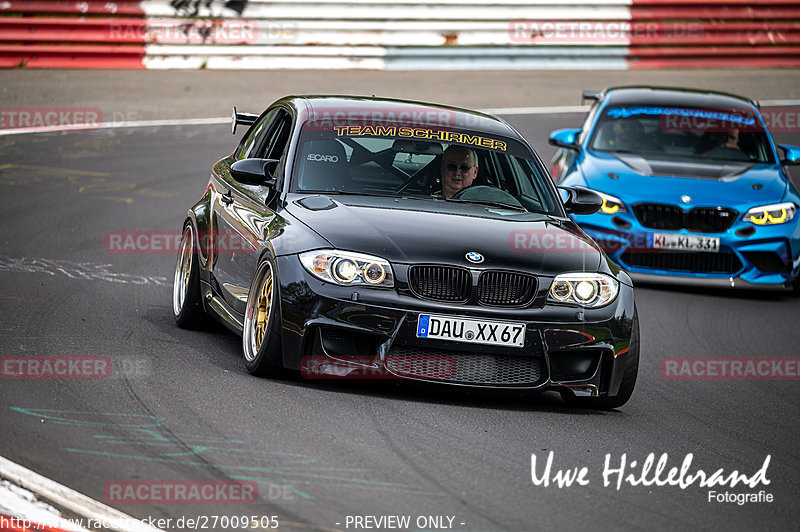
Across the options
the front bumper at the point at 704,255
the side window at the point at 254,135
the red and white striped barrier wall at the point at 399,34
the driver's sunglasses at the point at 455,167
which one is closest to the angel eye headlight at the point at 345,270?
the driver's sunglasses at the point at 455,167

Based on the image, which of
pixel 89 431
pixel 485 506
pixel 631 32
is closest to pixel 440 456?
pixel 485 506

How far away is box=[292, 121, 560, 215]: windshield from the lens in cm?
777

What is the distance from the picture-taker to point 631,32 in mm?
25391

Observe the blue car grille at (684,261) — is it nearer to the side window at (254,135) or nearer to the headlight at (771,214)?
the headlight at (771,214)

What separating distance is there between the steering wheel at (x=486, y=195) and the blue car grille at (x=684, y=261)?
3801mm

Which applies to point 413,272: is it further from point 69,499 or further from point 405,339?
point 69,499

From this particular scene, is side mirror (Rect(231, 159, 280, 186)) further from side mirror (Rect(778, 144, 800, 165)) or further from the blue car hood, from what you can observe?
side mirror (Rect(778, 144, 800, 165))

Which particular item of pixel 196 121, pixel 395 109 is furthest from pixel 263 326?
pixel 196 121

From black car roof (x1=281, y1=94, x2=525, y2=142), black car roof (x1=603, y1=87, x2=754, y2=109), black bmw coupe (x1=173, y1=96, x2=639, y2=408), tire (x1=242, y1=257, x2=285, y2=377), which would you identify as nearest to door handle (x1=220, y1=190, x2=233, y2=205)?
black bmw coupe (x1=173, y1=96, x2=639, y2=408)

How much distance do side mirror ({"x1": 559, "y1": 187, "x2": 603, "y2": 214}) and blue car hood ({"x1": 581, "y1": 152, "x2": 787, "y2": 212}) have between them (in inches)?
133

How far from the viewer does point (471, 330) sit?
6605mm

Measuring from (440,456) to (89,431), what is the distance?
1.47 m

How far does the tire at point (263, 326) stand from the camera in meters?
6.71

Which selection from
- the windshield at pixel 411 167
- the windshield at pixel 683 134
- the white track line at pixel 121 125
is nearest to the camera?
the windshield at pixel 411 167
